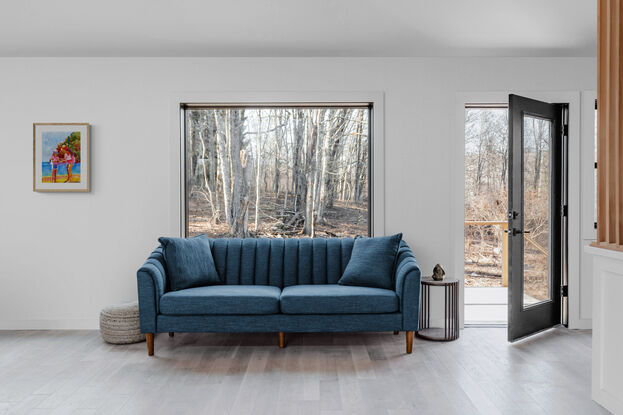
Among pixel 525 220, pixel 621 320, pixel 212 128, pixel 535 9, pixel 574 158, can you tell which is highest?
pixel 535 9

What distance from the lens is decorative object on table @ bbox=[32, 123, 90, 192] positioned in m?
4.53

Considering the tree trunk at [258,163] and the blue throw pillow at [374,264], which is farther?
the tree trunk at [258,163]

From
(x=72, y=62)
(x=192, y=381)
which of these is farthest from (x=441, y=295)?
(x=72, y=62)

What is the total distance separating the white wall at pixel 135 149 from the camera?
457cm

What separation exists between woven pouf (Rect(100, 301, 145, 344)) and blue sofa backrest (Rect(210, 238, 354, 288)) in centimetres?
78

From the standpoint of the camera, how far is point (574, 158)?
14.8 ft

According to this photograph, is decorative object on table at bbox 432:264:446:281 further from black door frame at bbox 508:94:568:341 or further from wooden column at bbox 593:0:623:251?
wooden column at bbox 593:0:623:251

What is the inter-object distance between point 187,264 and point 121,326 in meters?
0.72

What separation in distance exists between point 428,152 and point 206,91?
212 centimetres

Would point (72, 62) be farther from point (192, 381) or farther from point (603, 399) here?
point (603, 399)

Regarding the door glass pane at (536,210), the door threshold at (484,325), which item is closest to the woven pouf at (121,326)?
the door threshold at (484,325)

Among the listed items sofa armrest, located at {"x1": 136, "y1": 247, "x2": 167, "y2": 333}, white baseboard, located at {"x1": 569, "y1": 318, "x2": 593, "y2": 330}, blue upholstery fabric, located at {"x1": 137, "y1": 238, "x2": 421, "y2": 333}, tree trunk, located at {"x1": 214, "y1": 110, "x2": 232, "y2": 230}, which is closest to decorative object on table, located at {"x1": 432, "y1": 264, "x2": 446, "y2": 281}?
blue upholstery fabric, located at {"x1": 137, "y1": 238, "x2": 421, "y2": 333}

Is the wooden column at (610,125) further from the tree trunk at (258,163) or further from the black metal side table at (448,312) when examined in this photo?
the tree trunk at (258,163)

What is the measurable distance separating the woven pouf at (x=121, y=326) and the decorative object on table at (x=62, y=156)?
1225 mm
